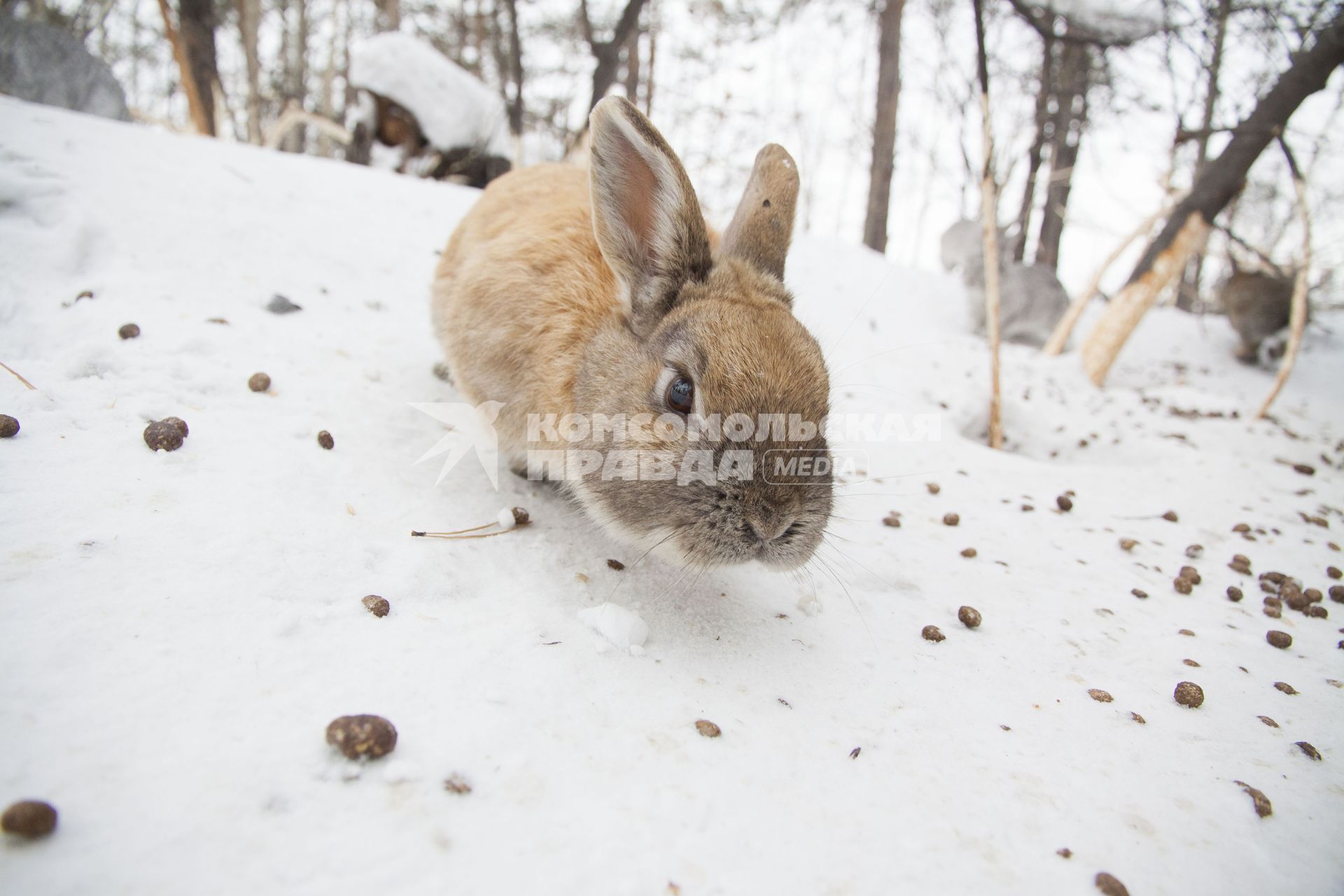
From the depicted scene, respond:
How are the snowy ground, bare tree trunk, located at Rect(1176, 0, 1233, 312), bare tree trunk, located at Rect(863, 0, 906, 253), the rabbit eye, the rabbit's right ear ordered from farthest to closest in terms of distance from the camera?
bare tree trunk, located at Rect(863, 0, 906, 253), bare tree trunk, located at Rect(1176, 0, 1233, 312), the rabbit's right ear, the rabbit eye, the snowy ground

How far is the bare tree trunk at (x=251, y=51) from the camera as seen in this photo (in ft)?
53.4

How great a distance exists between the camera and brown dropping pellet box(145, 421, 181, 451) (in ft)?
7.59

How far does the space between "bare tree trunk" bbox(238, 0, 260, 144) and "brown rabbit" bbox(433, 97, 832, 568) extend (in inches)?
698

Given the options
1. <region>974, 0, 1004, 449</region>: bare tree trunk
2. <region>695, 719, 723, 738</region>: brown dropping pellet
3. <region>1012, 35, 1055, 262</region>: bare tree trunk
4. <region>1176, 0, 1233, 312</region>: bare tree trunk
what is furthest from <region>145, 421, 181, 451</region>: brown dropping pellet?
<region>1012, 35, 1055, 262</region>: bare tree trunk

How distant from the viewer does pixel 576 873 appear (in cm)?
129

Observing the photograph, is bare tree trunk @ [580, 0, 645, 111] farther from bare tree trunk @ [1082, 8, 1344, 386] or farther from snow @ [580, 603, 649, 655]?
snow @ [580, 603, 649, 655]

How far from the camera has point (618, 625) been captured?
2104 millimetres

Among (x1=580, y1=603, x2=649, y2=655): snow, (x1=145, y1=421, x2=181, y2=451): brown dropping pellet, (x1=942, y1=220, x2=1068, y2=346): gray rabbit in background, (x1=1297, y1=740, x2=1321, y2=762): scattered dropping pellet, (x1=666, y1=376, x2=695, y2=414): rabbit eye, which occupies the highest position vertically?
(x1=942, y1=220, x2=1068, y2=346): gray rabbit in background

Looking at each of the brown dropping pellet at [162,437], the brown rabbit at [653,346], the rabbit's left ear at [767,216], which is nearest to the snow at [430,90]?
the brown rabbit at [653,346]

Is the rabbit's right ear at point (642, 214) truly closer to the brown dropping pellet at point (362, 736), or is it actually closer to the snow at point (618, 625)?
the snow at point (618, 625)

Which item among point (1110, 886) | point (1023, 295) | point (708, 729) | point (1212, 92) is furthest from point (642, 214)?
point (1212, 92)

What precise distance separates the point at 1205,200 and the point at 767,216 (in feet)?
24.6

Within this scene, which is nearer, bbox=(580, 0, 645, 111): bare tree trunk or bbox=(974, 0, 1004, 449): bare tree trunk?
bbox=(974, 0, 1004, 449): bare tree trunk

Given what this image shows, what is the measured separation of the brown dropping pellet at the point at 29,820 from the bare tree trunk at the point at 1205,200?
9.21 meters
